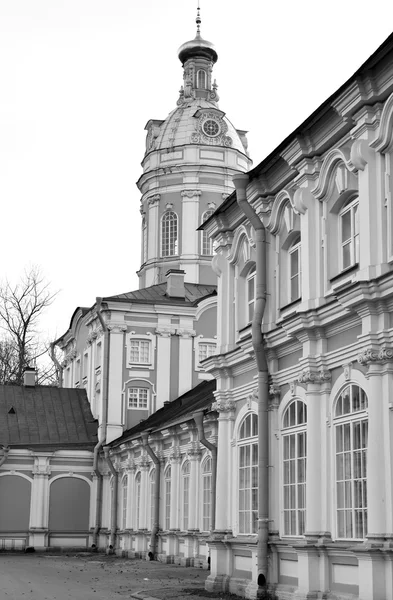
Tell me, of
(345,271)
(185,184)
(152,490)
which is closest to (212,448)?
(152,490)

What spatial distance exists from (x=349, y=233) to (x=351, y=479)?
134 inches

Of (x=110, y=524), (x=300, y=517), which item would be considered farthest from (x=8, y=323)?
(x=300, y=517)

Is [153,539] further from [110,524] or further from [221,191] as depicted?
[221,191]

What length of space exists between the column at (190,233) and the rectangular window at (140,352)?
393 cm

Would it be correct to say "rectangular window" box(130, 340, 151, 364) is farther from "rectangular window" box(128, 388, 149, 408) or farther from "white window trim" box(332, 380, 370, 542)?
"white window trim" box(332, 380, 370, 542)

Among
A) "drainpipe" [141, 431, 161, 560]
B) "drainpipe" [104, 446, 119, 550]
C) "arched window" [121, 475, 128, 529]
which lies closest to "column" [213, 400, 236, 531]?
"drainpipe" [141, 431, 161, 560]

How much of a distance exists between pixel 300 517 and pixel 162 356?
19360 millimetres

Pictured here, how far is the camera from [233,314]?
1798 cm

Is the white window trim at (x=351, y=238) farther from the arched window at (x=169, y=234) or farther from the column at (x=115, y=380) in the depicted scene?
the arched window at (x=169, y=234)

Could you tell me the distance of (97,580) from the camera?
19656 mm

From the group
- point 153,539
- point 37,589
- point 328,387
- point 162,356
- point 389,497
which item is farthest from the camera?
point 162,356

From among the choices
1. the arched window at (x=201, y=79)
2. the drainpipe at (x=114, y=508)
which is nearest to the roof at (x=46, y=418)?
the drainpipe at (x=114, y=508)

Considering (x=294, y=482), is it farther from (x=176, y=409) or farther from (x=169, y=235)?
(x=169, y=235)

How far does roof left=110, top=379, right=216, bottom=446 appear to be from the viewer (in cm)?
2571
